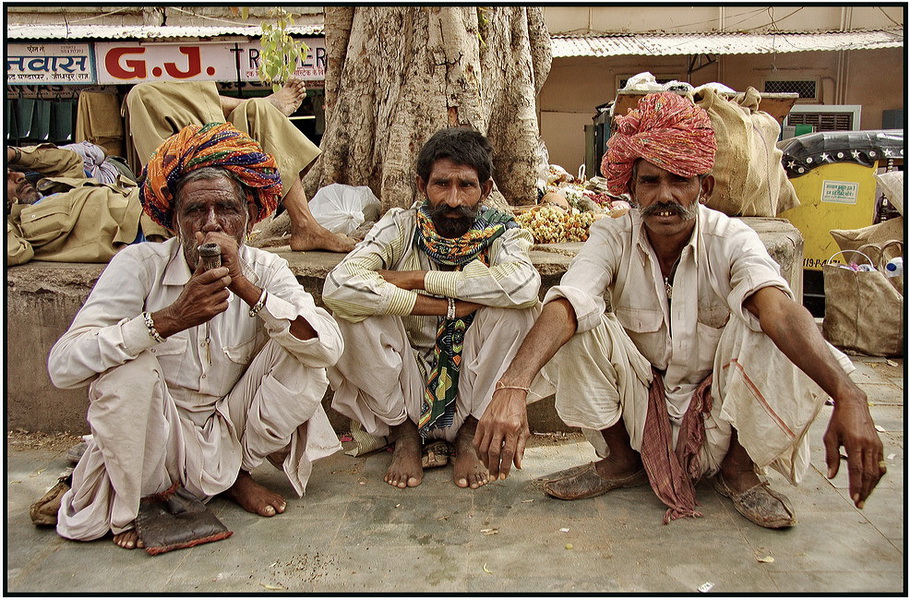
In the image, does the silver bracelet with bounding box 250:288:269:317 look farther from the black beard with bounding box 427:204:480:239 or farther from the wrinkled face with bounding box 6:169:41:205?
the wrinkled face with bounding box 6:169:41:205

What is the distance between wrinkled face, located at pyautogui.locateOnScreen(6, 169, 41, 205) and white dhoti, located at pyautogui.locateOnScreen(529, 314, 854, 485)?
3.43 m

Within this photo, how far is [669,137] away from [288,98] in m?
2.76

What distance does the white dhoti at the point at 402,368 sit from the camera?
2.87m

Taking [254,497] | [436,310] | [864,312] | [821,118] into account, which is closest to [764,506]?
[436,310]

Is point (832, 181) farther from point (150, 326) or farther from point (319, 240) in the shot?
point (150, 326)

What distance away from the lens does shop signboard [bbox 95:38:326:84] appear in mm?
10461

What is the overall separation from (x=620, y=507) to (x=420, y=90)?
107 inches

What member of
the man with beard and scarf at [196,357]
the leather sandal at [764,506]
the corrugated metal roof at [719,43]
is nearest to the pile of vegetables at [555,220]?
the leather sandal at [764,506]

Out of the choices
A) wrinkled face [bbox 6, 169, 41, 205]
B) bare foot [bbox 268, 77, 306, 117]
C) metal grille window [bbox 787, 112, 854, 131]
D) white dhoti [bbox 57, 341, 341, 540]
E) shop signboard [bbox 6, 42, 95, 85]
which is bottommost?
white dhoti [bbox 57, 341, 341, 540]

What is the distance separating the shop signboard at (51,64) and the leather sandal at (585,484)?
10645mm

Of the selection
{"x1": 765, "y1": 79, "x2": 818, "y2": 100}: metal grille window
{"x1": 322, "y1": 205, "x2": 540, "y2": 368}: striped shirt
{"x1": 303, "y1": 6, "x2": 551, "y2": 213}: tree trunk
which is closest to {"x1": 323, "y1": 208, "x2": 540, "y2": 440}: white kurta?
{"x1": 322, "y1": 205, "x2": 540, "y2": 368}: striped shirt

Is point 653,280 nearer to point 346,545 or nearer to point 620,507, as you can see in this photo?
point 620,507

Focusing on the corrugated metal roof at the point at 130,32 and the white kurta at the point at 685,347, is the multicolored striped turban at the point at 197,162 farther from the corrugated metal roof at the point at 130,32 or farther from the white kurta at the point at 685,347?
the corrugated metal roof at the point at 130,32

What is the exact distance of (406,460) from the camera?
2.92m
